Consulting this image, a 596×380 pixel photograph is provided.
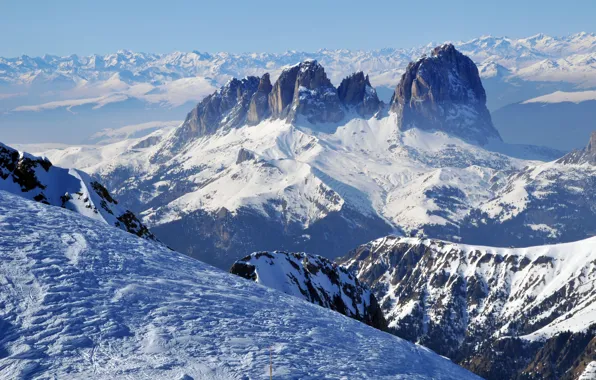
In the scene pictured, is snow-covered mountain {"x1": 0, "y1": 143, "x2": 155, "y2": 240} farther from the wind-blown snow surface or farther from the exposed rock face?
the exposed rock face

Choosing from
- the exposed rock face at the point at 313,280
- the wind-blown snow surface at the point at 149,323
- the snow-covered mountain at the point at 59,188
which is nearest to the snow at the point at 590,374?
the exposed rock face at the point at 313,280

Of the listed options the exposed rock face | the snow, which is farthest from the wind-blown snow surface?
the snow

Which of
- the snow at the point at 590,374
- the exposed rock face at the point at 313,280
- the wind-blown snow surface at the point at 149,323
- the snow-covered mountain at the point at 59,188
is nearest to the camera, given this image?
the wind-blown snow surface at the point at 149,323

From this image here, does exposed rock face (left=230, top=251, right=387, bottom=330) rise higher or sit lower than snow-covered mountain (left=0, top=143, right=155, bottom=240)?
lower

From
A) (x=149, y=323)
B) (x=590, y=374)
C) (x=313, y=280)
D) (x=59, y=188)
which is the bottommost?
(x=590, y=374)

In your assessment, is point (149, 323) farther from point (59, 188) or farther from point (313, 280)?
point (313, 280)

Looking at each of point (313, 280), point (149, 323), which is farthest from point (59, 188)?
point (313, 280)

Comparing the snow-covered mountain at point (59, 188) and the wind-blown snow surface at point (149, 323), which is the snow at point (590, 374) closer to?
the snow-covered mountain at point (59, 188)
